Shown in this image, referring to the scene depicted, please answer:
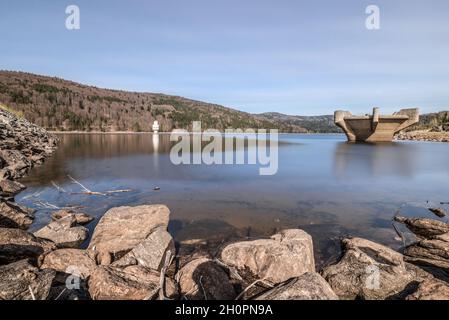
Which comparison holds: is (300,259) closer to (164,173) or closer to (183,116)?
(164,173)

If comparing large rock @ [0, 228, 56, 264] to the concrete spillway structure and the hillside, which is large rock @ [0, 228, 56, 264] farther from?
the hillside

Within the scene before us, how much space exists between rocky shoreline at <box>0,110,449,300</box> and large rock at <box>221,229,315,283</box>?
0.07ft

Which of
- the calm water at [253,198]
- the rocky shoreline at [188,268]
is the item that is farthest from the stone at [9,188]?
the rocky shoreline at [188,268]

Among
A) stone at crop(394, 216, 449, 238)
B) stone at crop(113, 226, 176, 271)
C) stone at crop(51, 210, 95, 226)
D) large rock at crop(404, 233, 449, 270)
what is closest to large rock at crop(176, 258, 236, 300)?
stone at crop(113, 226, 176, 271)

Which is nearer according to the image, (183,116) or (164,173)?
(164,173)

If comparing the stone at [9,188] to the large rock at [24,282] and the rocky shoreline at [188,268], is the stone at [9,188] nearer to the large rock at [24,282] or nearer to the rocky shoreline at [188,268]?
the rocky shoreline at [188,268]

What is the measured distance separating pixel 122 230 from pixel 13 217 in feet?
13.3

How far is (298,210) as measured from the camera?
10.8 metres

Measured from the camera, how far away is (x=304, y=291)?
13.0 feet

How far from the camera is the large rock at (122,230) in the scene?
6.48 m

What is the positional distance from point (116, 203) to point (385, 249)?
408 inches

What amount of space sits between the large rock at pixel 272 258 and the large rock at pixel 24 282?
3488mm
